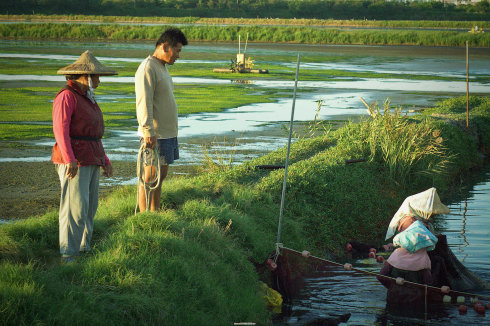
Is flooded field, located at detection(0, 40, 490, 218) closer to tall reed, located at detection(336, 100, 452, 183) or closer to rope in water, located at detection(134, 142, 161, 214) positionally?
rope in water, located at detection(134, 142, 161, 214)

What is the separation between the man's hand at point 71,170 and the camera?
6.08 metres

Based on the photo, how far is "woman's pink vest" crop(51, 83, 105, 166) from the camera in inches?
245

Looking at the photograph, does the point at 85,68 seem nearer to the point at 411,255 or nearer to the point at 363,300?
the point at 411,255

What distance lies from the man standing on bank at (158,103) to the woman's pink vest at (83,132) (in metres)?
0.70

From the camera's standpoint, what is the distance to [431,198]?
264 inches

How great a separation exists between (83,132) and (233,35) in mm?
66222

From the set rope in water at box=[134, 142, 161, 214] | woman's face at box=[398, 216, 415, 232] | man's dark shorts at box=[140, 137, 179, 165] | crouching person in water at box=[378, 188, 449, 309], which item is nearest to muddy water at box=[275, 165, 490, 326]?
crouching person in water at box=[378, 188, 449, 309]

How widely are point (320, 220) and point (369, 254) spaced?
86 cm

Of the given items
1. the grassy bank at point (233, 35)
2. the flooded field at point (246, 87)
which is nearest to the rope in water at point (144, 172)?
the flooded field at point (246, 87)

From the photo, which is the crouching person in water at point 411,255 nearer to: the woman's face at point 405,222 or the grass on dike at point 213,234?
the woman's face at point 405,222

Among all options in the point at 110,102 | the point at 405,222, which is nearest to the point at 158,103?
the point at 405,222

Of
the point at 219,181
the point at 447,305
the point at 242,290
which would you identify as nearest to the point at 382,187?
the point at 219,181

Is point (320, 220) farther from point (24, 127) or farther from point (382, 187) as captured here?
point (24, 127)

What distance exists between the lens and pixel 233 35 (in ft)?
233
